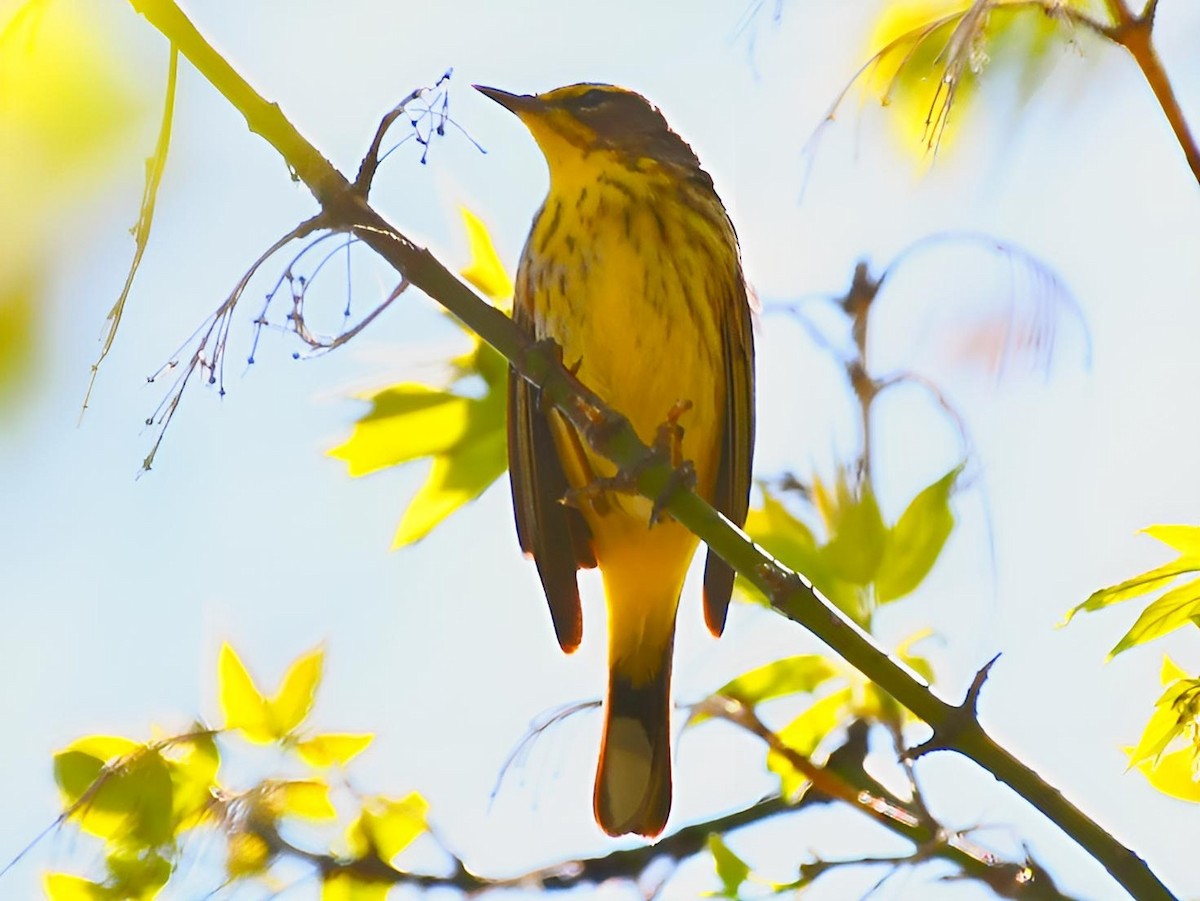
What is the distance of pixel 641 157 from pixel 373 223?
2.36m

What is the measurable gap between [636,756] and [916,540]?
5.07 feet

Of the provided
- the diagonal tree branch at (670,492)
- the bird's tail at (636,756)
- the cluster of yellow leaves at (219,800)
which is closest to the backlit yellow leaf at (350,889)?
the cluster of yellow leaves at (219,800)

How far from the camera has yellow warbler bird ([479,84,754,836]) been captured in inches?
137

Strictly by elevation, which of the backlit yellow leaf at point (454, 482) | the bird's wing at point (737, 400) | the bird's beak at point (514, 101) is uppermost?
the bird's beak at point (514, 101)

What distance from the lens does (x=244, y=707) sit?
2.29 metres

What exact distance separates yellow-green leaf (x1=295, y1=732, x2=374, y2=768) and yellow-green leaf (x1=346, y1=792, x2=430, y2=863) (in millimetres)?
94

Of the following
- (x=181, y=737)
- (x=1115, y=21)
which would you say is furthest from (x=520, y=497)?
(x=1115, y=21)

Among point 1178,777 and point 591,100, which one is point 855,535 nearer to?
point 1178,777

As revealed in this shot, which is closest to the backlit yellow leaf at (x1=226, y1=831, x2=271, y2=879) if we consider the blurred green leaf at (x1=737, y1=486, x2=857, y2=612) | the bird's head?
the blurred green leaf at (x1=737, y1=486, x2=857, y2=612)

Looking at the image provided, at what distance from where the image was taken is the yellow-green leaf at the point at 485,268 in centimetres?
248

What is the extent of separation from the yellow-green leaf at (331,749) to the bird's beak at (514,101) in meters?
1.69

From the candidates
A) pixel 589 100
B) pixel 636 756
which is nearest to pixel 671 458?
pixel 636 756

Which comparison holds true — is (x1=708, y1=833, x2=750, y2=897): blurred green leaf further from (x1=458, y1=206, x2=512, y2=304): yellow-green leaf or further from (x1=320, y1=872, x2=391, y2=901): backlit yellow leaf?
(x1=458, y1=206, x2=512, y2=304): yellow-green leaf

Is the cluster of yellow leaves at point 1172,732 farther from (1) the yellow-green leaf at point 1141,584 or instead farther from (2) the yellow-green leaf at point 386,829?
(2) the yellow-green leaf at point 386,829
